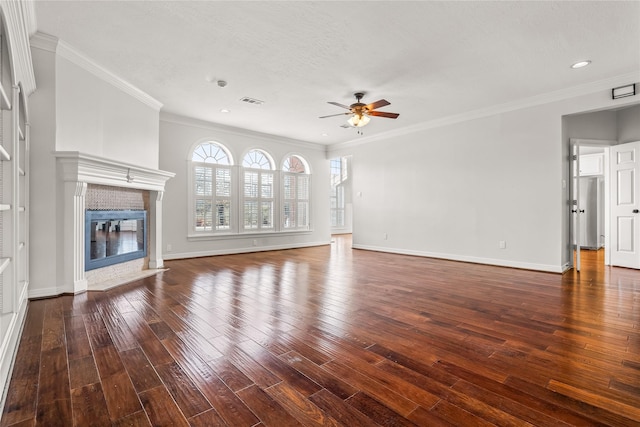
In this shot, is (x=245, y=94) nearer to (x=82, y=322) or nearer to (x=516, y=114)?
(x=82, y=322)

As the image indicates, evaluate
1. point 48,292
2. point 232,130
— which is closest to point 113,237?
point 48,292

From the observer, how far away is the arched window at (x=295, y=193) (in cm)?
803

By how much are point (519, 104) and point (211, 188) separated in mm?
5985

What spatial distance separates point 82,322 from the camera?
268 centimetres

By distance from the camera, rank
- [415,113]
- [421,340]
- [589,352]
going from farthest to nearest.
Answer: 1. [415,113]
2. [421,340]
3. [589,352]

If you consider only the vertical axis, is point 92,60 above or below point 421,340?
above

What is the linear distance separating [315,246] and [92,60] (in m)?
6.15

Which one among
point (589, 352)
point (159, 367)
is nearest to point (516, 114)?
point (589, 352)

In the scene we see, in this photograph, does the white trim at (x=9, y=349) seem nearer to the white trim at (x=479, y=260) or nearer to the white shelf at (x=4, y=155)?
the white shelf at (x=4, y=155)

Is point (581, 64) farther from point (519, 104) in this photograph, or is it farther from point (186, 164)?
point (186, 164)

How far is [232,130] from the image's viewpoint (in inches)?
270

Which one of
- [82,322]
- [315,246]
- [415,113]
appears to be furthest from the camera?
[315,246]

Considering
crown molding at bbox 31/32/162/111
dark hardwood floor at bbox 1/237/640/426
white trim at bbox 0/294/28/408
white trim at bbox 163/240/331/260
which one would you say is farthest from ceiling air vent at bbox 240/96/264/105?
white trim at bbox 0/294/28/408

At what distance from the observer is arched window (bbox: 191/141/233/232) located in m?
6.42
